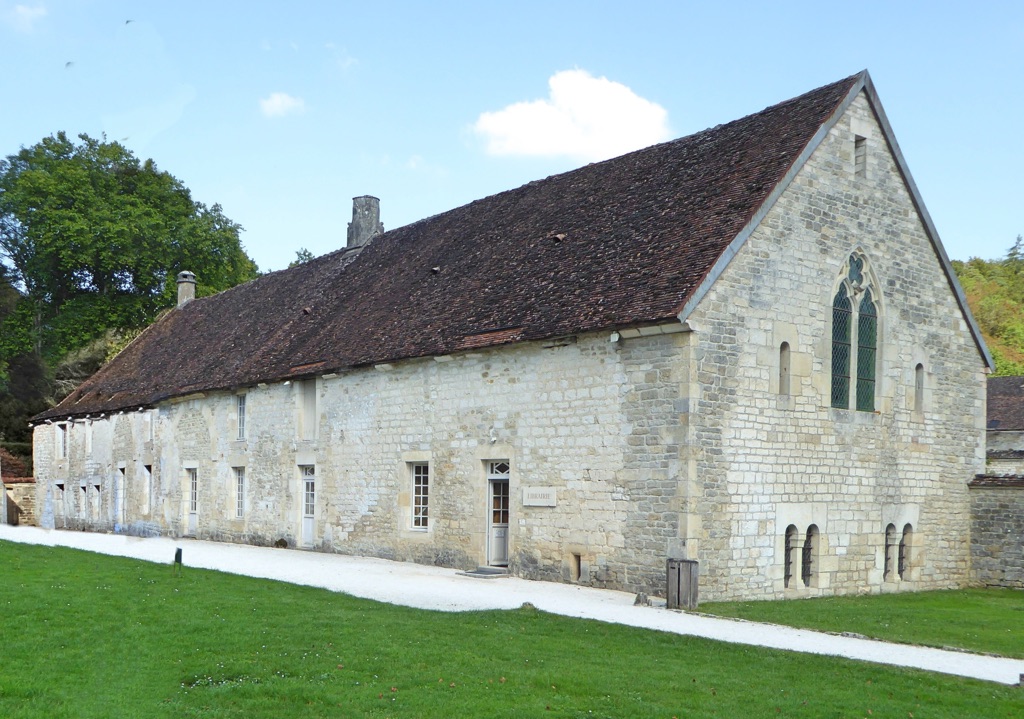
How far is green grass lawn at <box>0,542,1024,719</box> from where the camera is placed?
8.94m

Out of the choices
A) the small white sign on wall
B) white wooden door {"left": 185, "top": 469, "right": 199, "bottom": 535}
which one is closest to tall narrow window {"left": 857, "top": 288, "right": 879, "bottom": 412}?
the small white sign on wall

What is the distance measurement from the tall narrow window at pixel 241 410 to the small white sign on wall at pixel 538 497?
35.6 ft

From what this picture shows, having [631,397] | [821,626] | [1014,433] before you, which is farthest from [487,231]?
[1014,433]

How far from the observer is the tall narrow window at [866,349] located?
19.4 meters

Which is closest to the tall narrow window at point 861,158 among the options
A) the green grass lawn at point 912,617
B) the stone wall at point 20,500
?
the green grass lawn at point 912,617

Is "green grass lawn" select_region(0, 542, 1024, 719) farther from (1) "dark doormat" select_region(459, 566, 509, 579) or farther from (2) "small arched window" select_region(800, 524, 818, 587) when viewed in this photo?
(2) "small arched window" select_region(800, 524, 818, 587)

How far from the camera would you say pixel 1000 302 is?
6244 centimetres

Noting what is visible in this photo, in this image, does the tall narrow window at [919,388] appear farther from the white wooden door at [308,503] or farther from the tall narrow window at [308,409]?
the white wooden door at [308,503]

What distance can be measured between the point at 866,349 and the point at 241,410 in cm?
1528

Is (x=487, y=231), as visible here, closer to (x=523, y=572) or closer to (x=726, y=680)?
(x=523, y=572)

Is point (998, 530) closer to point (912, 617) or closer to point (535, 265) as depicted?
point (912, 617)

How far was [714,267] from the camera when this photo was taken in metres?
16.6

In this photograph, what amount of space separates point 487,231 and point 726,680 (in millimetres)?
15692

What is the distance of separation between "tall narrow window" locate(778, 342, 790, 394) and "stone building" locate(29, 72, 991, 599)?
3 centimetres
